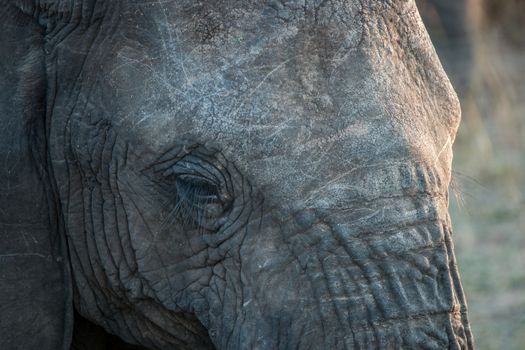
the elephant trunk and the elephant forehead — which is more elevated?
the elephant forehead

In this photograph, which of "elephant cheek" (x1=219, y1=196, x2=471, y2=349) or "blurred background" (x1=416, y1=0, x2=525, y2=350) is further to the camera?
"blurred background" (x1=416, y1=0, x2=525, y2=350)

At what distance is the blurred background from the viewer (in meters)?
5.54

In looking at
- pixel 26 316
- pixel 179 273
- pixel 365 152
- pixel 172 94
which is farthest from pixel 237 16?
pixel 26 316

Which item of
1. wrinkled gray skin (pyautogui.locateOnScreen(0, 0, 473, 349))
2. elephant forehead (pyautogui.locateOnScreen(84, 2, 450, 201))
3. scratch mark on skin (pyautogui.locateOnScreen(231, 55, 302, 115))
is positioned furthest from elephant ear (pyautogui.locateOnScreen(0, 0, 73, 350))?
scratch mark on skin (pyautogui.locateOnScreen(231, 55, 302, 115))

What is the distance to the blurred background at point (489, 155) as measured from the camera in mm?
5543

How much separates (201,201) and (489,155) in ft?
16.6

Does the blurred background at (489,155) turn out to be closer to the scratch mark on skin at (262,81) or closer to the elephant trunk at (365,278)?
the elephant trunk at (365,278)

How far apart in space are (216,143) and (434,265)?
46 cm

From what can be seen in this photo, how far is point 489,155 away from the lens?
7465mm

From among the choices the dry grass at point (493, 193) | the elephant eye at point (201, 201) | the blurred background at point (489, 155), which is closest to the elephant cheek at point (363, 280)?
the elephant eye at point (201, 201)

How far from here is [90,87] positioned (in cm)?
265

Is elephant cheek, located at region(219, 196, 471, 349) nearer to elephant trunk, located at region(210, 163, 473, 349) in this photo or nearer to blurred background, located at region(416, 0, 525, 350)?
elephant trunk, located at region(210, 163, 473, 349)

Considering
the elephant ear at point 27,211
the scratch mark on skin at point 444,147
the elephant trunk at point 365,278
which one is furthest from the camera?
the elephant ear at point 27,211

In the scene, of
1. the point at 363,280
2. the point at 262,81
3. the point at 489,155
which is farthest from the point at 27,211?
the point at 489,155
